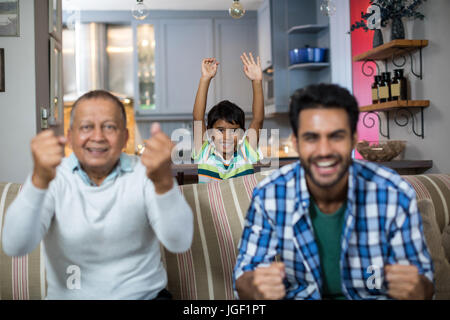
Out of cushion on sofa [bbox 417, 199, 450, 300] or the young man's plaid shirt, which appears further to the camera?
cushion on sofa [bbox 417, 199, 450, 300]

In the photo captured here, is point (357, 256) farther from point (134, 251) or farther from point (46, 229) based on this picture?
point (46, 229)

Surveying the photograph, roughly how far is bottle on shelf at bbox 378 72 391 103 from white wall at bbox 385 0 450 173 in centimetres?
15

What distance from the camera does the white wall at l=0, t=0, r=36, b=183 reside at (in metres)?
3.01

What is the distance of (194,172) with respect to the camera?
2.83m

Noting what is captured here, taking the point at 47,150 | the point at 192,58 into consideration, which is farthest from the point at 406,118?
the point at 192,58

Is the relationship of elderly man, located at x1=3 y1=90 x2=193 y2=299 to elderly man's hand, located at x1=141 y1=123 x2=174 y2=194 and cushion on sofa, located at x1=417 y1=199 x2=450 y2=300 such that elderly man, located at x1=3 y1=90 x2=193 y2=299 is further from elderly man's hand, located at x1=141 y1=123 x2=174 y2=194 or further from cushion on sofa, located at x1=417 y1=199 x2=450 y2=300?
cushion on sofa, located at x1=417 y1=199 x2=450 y2=300

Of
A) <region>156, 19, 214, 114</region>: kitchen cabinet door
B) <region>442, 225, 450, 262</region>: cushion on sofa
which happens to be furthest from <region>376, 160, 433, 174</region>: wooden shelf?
<region>156, 19, 214, 114</region>: kitchen cabinet door

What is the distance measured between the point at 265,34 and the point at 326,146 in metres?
4.52

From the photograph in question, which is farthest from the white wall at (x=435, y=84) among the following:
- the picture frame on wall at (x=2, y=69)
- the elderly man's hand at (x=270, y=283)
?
the picture frame on wall at (x=2, y=69)

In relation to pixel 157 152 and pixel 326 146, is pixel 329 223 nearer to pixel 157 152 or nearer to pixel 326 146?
pixel 326 146

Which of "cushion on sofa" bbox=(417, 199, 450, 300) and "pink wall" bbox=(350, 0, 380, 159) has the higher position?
"pink wall" bbox=(350, 0, 380, 159)

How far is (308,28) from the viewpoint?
4723 millimetres

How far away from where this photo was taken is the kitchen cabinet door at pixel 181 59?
5.69 metres

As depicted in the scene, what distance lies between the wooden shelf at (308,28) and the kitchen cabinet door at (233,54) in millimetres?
920
